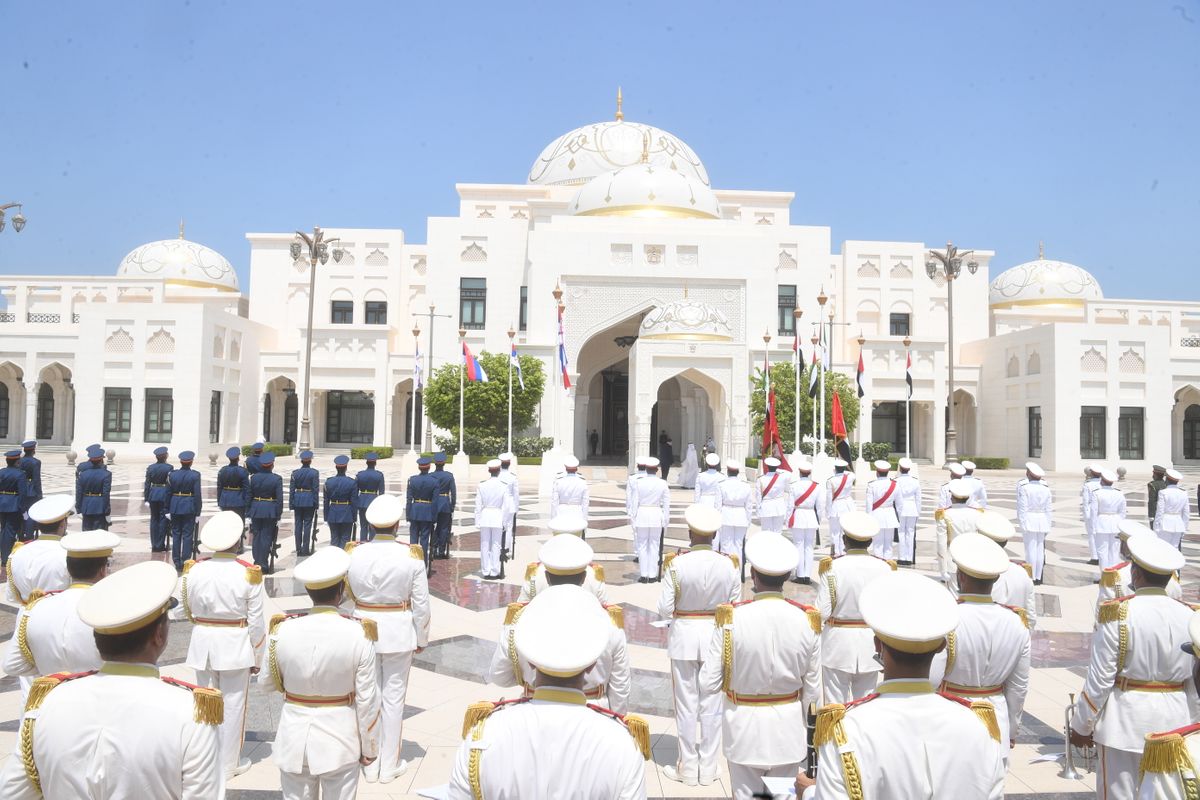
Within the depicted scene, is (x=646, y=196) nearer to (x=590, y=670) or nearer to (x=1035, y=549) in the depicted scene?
(x=1035, y=549)

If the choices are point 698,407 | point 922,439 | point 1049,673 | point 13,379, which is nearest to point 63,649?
point 1049,673

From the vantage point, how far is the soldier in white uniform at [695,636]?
4.47 metres

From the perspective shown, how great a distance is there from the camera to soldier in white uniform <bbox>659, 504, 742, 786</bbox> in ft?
14.7

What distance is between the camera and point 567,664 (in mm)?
2150

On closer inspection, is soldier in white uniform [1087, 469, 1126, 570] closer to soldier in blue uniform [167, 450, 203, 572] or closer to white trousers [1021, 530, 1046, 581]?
white trousers [1021, 530, 1046, 581]

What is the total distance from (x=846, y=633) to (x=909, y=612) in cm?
253

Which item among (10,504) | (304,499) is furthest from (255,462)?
(10,504)

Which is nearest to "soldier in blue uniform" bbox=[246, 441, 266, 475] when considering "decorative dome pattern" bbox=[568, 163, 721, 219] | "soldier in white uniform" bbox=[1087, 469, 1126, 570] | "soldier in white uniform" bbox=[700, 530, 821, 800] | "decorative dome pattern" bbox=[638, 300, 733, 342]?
"soldier in white uniform" bbox=[700, 530, 821, 800]

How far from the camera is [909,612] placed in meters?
2.36

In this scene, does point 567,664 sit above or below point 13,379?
below

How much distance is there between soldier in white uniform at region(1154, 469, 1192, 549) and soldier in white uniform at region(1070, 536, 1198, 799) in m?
8.18

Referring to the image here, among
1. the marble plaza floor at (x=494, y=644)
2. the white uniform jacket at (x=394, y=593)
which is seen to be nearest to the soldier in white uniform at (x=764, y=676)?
the marble plaza floor at (x=494, y=644)

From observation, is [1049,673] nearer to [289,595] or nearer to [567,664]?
[567,664]

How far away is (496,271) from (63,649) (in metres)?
32.1
